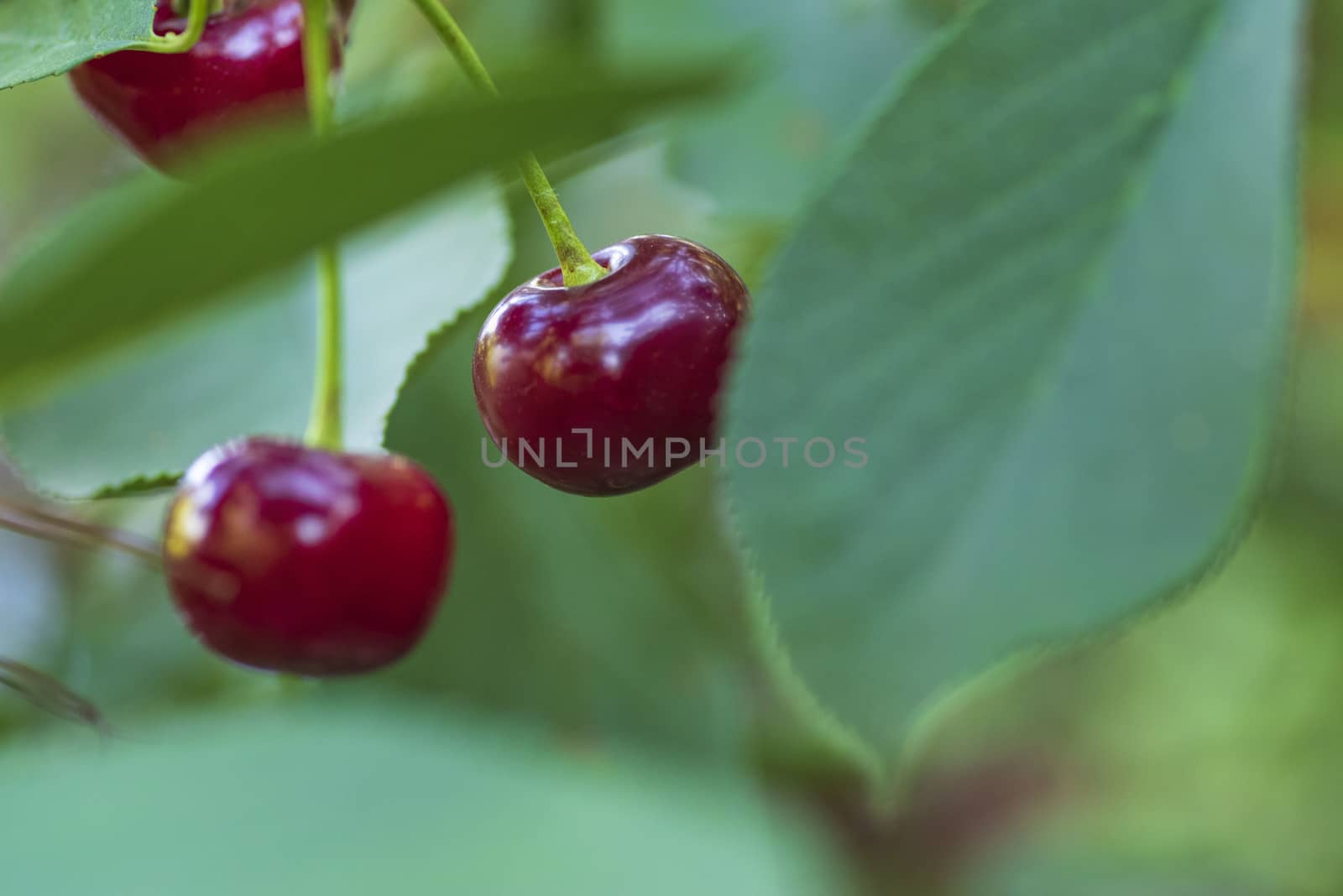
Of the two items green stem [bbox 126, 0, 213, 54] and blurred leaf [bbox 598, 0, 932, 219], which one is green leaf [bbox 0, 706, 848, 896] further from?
blurred leaf [bbox 598, 0, 932, 219]

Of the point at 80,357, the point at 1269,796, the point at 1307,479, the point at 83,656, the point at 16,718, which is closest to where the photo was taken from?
the point at 80,357

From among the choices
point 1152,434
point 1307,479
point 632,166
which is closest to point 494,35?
point 632,166

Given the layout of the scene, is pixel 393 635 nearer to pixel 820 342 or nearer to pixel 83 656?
pixel 820 342

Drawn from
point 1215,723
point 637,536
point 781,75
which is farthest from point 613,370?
point 1215,723

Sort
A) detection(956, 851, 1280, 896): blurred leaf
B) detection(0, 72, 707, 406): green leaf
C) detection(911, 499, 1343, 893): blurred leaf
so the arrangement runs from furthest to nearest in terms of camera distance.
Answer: detection(956, 851, 1280, 896): blurred leaf
detection(911, 499, 1343, 893): blurred leaf
detection(0, 72, 707, 406): green leaf

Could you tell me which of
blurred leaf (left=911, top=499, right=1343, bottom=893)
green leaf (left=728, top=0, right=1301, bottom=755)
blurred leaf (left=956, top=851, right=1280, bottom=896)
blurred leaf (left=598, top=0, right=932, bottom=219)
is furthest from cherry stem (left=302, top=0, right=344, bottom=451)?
blurred leaf (left=956, top=851, right=1280, bottom=896)

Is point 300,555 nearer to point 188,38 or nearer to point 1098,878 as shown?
point 188,38
